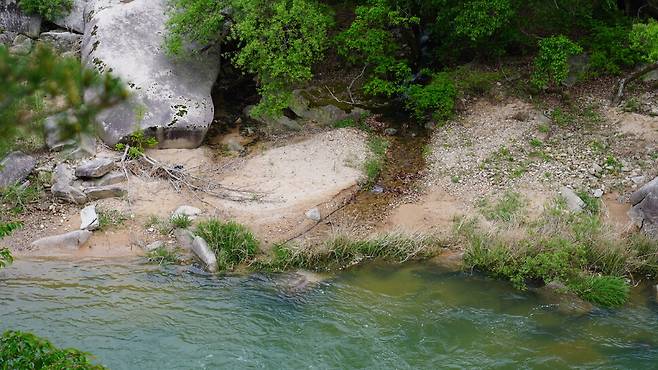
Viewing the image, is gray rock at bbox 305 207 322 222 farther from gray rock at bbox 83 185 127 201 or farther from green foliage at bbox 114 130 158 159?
green foliage at bbox 114 130 158 159

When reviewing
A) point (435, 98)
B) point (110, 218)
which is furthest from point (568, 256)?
point (110, 218)

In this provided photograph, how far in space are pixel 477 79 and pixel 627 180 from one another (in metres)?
4.38

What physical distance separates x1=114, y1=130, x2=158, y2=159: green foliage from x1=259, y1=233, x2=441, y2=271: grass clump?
4099 millimetres

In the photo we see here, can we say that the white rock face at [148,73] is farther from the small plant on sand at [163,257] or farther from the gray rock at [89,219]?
the small plant on sand at [163,257]

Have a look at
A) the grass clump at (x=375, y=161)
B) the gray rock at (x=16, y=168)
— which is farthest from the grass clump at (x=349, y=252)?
the gray rock at (x=16, y=168)

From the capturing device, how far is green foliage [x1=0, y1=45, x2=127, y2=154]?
152 inches

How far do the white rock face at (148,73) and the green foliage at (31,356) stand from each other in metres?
8.91

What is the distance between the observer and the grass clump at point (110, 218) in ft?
37.5

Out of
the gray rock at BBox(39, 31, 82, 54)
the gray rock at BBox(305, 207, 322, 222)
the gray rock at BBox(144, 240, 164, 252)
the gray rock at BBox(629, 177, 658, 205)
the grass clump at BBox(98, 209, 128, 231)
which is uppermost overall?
the gray rock at BBox(39, 31, 82, 54)

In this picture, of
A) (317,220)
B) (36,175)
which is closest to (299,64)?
(317,220)

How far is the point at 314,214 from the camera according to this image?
38.6 ft

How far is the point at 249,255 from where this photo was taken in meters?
10.8

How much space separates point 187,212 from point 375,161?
13.4 ft

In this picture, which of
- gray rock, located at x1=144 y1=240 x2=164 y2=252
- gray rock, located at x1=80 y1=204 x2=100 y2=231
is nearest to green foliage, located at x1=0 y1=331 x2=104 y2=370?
gray rock, located at x1=144 y1=240 x2=164 y2=252
